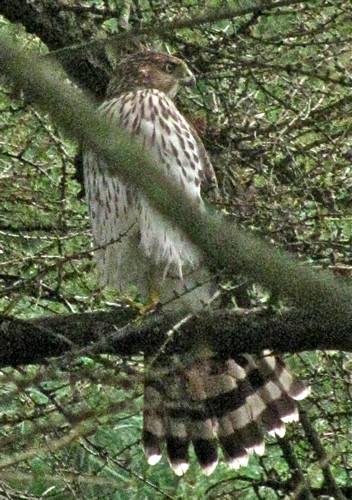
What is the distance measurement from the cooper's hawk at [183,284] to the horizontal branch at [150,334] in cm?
88

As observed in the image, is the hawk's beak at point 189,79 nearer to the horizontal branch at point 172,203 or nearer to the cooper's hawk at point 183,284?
the cooper's hawk at point 183,284

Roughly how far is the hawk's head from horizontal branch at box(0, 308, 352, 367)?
1.67 meters

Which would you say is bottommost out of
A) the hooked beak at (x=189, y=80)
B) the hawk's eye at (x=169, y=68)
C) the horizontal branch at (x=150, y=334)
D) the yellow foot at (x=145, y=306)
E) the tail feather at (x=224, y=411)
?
the tail feather at (x=224, y=411)

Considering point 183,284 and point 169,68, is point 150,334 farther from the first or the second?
point 169,68

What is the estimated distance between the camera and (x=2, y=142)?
468 centimetres

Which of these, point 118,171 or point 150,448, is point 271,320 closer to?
point 150,448

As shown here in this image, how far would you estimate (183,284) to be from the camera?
511 centimetres

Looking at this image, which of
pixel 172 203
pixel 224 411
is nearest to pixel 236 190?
pixel 224 411

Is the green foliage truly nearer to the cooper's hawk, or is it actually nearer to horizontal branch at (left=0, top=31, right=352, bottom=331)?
the cooper's hawk

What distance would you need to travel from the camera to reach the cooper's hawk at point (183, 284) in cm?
474

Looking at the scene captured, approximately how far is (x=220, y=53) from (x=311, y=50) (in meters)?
0.74

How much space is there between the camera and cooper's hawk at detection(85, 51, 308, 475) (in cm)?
474

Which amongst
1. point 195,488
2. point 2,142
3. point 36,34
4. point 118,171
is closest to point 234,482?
point 195,488

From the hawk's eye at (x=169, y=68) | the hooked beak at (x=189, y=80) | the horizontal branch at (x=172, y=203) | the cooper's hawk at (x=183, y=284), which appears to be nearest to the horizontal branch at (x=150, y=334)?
the cooper's hawk at (x=183, y=284)
